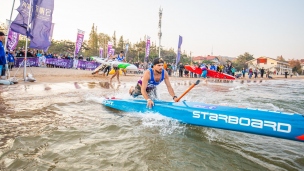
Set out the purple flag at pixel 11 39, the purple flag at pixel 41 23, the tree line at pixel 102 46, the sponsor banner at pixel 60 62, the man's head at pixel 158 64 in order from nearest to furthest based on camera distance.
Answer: the man's head at pixel 158 64 → the purple flag at pixel 41 23 → the purple flag at pixel 11 39 → the sponsor banner at pixel 60 62 → the tree line at pixel 102 46

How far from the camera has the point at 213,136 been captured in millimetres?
3725

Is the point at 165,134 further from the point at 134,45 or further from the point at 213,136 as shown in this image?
the point at 134,45

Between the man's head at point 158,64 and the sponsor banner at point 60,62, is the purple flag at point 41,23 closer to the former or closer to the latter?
the man's head at point 158,64

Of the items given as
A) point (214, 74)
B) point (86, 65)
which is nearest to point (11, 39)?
point (86, 65)

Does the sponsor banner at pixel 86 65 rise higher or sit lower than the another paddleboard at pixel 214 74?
higher

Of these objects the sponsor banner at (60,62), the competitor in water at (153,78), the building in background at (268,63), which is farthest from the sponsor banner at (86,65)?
the building in background at (268,63)

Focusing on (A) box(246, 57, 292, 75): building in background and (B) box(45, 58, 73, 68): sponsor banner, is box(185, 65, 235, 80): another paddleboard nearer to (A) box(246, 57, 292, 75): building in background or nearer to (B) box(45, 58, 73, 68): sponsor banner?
(B) box(45, 58, 73, 68): sponsor banner

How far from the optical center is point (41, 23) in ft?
32.0

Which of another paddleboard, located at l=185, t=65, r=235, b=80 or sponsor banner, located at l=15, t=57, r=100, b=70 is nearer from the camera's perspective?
sponsor banner, located at l=15, t=57, r=100, b=70

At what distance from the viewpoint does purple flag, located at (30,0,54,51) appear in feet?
31.4

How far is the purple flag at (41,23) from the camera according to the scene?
9.59 m

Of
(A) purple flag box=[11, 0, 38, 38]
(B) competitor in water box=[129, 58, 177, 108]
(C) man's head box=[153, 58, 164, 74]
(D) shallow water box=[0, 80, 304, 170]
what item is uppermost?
(A) purple flag box=[11, 0, 38, 38]

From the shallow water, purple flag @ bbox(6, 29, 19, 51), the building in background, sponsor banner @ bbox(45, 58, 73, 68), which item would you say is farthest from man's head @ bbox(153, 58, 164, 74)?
the building in background

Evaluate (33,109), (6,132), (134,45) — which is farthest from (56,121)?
(134,45)
